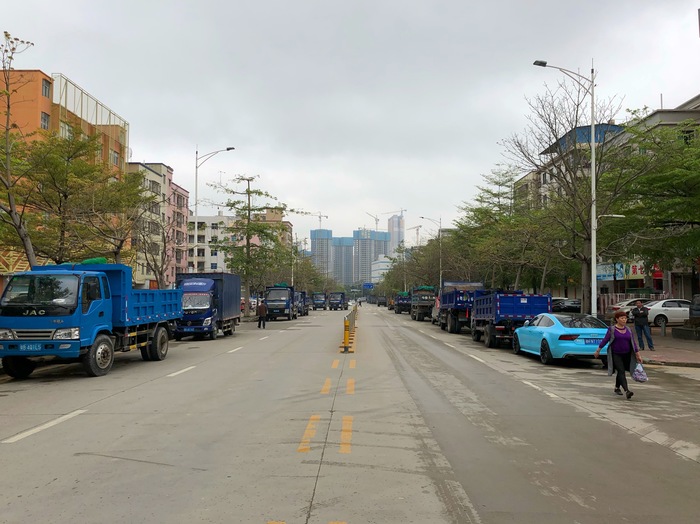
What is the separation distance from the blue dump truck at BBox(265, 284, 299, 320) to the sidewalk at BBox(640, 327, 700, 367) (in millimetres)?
28183

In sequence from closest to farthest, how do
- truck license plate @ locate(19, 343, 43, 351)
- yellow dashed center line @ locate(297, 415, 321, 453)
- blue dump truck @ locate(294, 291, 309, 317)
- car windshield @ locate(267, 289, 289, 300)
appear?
1. yellow dashed center line @ locate(297, 415, 321, 453)
2. truck license plate @ locate(19, 343, 43, 351)
3. car windshield @ locate(267, 289, 289, 300)
4. blue dump truck @ locate(294, 291, 309, 317)

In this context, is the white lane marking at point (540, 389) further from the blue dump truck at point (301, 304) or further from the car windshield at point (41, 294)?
the blue dump truck at point (301, 304)

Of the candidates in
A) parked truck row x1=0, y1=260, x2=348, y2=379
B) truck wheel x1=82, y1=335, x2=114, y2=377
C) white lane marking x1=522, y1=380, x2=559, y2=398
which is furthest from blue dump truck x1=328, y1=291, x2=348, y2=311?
white lane marking x1=522, y1=380, x2=559, y2=398

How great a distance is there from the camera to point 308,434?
7.27m

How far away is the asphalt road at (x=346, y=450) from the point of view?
4.76 meters

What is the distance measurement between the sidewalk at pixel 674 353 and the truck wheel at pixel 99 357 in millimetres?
14955

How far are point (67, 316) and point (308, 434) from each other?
7.62 meters

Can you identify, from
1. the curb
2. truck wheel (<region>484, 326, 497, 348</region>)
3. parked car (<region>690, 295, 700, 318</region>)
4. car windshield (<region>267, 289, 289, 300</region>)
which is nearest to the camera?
the curb

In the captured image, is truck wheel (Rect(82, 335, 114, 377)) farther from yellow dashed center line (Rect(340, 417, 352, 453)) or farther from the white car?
the white car

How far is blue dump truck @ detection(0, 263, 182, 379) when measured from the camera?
12109 millimetres

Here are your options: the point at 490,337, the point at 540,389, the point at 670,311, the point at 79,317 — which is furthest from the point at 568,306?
the point at 79,317

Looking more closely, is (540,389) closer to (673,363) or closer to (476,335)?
(673,363)

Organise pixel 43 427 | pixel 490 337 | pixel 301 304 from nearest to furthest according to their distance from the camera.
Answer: pixel 43 427 < pixel 490 337 < pixel 301 304

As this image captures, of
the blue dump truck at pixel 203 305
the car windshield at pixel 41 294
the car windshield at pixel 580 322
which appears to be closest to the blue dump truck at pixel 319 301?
the blue dump truck at pixel 203 305
